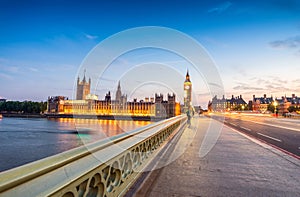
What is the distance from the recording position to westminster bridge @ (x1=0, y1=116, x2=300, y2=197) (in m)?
1.54

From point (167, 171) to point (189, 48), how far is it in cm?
353

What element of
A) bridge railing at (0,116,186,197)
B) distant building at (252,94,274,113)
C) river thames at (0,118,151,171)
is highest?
distant building at (252,94,274,113)

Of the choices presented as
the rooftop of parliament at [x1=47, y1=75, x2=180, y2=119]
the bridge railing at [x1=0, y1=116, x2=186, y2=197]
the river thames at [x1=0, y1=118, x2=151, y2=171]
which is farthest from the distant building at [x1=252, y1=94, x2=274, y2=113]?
the bridge railing at [x1=0, y1=116, x2=186, y2=197]

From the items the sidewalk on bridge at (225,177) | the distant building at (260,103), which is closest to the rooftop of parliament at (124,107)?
the distant building at (260,103)

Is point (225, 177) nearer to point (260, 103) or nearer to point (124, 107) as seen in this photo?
point (124, 107)

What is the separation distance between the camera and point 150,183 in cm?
384

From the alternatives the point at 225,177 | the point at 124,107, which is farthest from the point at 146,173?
the point at 124,107

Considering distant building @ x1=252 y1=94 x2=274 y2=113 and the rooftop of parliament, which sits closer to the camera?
the rooftop of parliament

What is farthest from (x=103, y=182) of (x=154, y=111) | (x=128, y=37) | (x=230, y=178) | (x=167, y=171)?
(x=154, y=111)

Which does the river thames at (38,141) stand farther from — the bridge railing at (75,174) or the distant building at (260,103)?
the distant building at (260,103)

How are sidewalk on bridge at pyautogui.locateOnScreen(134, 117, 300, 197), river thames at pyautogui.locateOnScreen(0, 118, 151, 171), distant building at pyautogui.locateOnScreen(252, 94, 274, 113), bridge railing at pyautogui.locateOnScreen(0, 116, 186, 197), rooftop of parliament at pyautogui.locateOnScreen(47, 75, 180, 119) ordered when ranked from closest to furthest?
bridge railing at pyautogui.locateOnScreen(0, 116, 186, 197)
sidewalk on bridge at pyautogui.locateOnScreen(134, 117, 300, 197)
river thames at pyautogui.locateOnScreen(0, 118, 151, 171)
rooftop of parliament at pyautogui.locateOnScreen(47, 75, 180, 119)
distant building at pyautogui.locateOnScreen(252, 94, 274, 113)

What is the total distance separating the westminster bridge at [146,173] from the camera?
60.7 inches

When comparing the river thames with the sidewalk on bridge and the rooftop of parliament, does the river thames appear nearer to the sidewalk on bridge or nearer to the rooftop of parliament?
the sidewalk on bridge

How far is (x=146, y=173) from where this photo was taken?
4.42m
